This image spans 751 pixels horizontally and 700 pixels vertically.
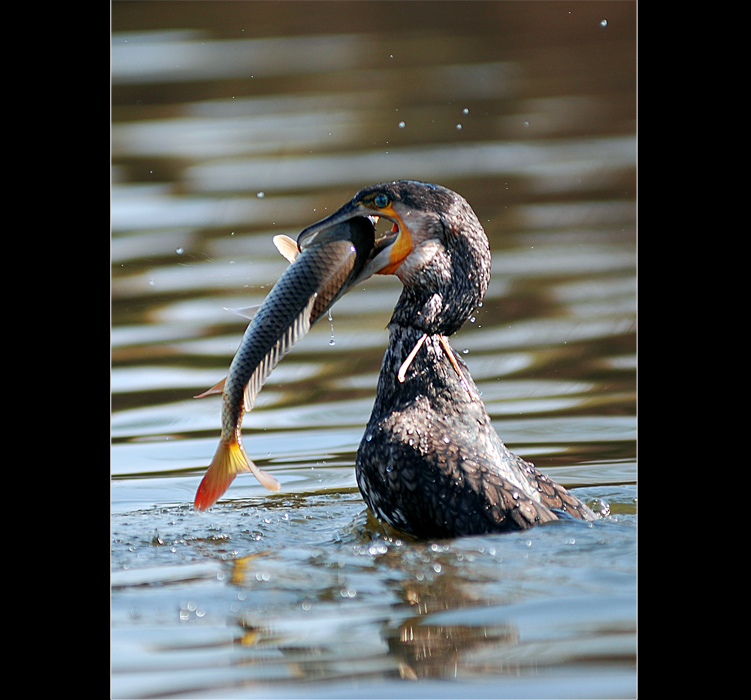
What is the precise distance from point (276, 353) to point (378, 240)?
587mm

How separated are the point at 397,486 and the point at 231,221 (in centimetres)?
265

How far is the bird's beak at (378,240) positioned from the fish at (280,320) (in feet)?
0.05

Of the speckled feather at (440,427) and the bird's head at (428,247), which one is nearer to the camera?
the speckled feather at (440,427)

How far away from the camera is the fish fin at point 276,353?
3.36m

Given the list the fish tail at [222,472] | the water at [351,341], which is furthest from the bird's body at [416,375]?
the water at [351,341]

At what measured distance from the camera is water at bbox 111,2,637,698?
117 inches

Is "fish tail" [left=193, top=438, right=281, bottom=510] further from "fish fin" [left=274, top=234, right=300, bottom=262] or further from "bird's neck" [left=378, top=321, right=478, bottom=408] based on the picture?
"fish fin" [left=274, top=234, right=300, bottom=262]

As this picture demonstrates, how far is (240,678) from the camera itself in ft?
9.42

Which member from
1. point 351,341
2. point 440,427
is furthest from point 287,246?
point 351,341

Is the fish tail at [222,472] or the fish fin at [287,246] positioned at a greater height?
the fish fin at [287,246]

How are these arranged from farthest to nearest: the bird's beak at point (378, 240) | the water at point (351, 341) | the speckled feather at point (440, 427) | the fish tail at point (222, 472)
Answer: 1. the bird's beak at point (378, 240)
2. the speckled feather at point (440, 427)
3. the fish tail at point (222, 472)
4. the water at point (351, 341)

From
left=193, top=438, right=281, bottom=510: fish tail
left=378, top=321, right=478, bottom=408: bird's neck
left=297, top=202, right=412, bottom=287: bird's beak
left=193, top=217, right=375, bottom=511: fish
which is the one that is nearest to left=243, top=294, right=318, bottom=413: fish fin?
left=193, top=217, right=375, bottom=511: fish

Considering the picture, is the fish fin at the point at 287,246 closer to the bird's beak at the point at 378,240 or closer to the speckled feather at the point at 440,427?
the bird's beak at the point at 378,240

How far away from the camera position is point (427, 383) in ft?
12.1
